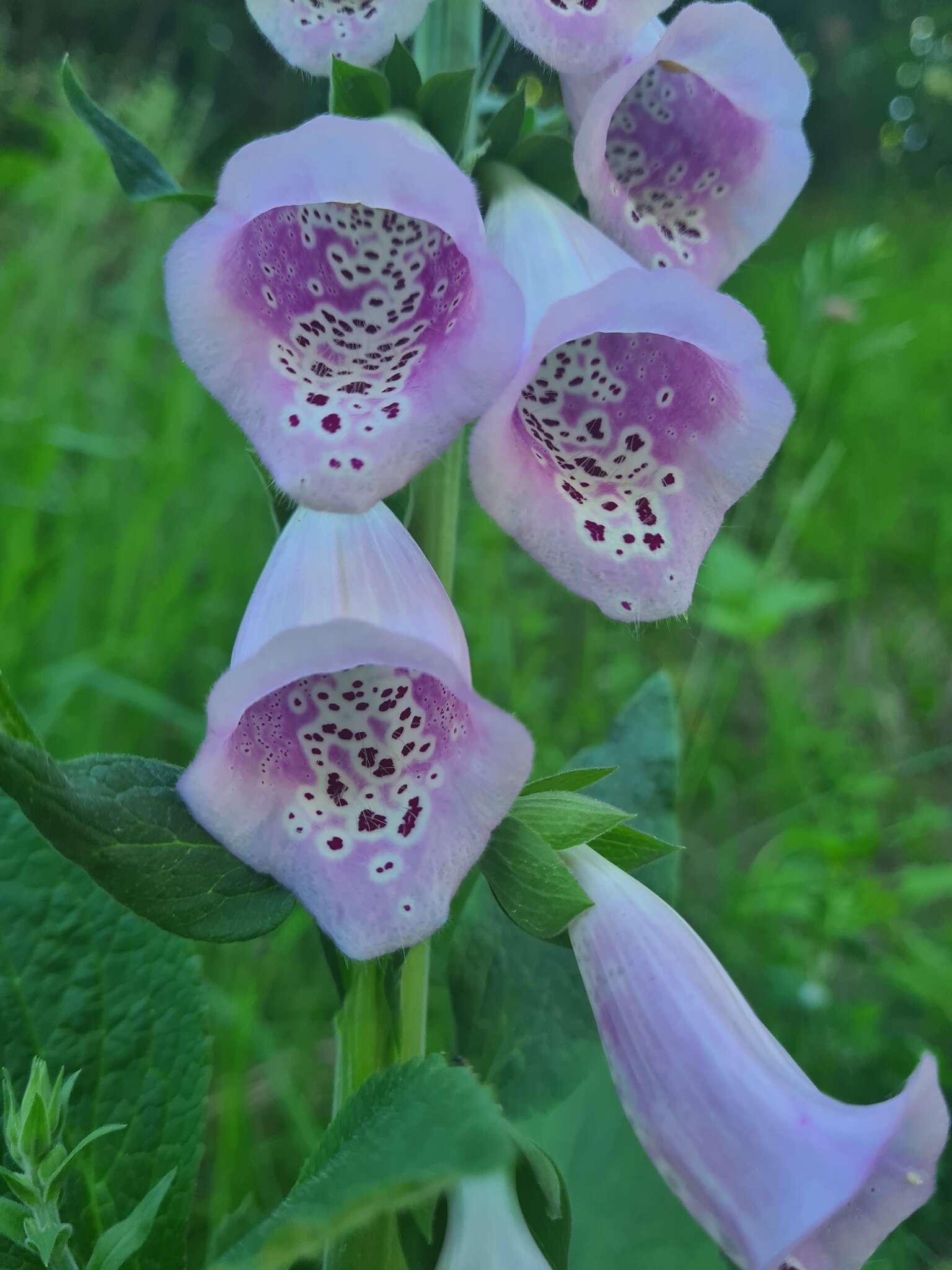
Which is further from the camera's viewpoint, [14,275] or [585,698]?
[14,275]

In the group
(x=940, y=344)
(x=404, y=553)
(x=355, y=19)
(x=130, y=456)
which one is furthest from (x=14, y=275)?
(x=940, y=344)

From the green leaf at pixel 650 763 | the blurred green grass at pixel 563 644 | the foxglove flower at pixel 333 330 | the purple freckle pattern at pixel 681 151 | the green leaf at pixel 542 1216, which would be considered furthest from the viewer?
the blurred green grass at pixel 563 644

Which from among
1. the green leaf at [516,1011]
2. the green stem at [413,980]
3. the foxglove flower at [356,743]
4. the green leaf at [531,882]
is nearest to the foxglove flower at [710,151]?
the green stem at [413,980]

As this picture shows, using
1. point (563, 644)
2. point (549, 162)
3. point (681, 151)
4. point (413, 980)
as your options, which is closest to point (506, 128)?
point (549, 162)

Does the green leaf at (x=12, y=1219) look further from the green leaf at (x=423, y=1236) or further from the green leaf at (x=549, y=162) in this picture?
the green leaf at (x=549, y=162)

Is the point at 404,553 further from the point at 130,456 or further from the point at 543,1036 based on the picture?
the point at 130,456

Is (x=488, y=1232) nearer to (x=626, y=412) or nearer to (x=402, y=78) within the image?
(x=626, y=412)
